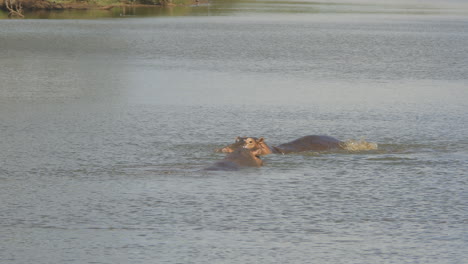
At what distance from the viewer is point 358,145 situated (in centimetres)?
1455

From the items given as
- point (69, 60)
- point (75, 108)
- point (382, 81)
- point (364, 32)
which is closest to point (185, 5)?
point (364, 32)

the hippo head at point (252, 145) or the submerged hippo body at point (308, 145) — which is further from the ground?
the hippo head at point (252, 145)

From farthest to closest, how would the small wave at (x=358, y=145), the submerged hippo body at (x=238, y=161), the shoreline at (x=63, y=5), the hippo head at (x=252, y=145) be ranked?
1. the shoreline at (x=63, y=5)
2. the small wave at (x=358, y=145)
3. the hippo head at (x=252, y=145)
4. the submerged hippo body at (x=238, y=161)


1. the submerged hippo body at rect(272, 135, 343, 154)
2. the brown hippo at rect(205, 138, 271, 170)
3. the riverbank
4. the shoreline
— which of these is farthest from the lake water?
the shoreline

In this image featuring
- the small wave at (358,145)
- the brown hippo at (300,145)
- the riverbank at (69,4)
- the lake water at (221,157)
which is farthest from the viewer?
the riverbank at (69,4)

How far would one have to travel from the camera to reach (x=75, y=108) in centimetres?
1942

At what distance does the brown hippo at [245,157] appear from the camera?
1266 cm

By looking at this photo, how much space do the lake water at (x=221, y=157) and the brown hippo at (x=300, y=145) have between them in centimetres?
18

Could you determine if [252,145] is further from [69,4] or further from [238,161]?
[69,4]

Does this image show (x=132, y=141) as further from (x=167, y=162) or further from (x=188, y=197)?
(x=188, y=197)

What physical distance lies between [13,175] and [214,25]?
47784mm

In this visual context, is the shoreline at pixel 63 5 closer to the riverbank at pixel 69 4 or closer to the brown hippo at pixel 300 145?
the riverbank at pixel 69 4

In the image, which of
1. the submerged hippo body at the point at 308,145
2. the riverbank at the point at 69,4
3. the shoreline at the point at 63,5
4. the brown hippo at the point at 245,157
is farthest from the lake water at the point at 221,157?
the shoreline at the point at 63,5

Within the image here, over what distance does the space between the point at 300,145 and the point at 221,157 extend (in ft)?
4.40
